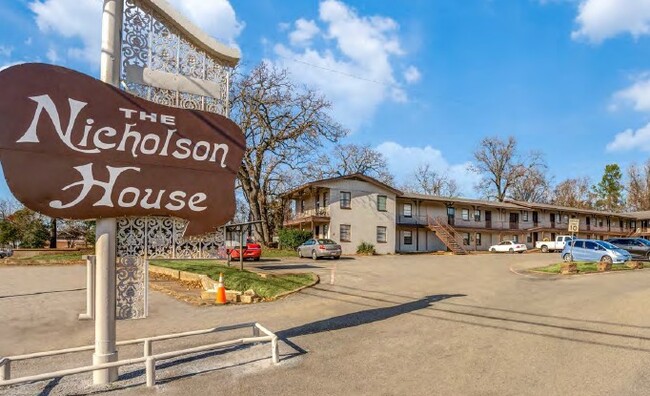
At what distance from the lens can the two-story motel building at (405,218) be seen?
38.4m

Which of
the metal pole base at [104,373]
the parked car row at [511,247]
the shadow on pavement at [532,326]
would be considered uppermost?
Result: the metal pole base at [104,373]

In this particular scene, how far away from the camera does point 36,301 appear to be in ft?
41.4

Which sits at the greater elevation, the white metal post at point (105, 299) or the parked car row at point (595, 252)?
the white metal post at point (105, 299)

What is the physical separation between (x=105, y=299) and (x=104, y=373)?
0.97 m

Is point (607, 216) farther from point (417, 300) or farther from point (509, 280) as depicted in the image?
point (417, 300)

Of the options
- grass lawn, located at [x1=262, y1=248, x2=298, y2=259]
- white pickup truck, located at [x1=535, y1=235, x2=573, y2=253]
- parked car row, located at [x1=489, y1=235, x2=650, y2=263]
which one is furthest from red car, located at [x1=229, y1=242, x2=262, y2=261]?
white pickup truck, located at [x1=535, y1=235, x2=573, y2=253]

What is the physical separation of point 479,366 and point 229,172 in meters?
4.87

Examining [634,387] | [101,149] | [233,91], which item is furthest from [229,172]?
[233,91]

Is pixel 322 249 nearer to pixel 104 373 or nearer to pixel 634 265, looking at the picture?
pixel 634 265

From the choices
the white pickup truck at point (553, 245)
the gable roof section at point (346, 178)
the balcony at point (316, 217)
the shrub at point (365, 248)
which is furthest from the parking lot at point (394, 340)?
the white pickup truck at point (553, 245)

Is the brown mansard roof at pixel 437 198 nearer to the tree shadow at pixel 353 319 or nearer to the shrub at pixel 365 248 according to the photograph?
the shrub at pixel 365 248

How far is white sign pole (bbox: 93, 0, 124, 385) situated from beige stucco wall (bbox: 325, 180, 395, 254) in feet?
105

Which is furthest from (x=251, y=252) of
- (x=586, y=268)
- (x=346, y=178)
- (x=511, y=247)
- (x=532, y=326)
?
(x=511, y=247)

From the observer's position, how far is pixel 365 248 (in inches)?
1491
